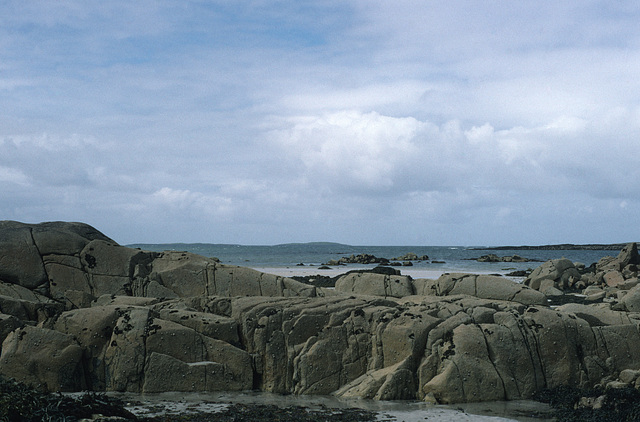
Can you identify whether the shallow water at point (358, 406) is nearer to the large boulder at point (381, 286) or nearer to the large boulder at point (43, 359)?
the large boulder at point (43, 359)

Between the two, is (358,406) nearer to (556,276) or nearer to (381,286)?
(381,286)

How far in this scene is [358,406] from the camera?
12.2m

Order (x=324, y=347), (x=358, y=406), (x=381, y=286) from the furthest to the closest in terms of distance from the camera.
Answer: (x=381, y=286) < (x=324, y=347) < (x=358, y=406)

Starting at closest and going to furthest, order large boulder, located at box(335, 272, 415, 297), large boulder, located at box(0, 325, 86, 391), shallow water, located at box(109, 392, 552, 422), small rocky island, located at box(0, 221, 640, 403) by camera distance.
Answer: shallow water, located at box(109, 392, 552, 422), large boulder, located at box(0, 325, 86, 391), small rocky island, located at box(0, 221, 640, 403), large boulder, located at box(335, 272, 415, 297)

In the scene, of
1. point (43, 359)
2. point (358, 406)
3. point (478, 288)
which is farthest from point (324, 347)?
point (478, 288)

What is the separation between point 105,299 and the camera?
1664 cm

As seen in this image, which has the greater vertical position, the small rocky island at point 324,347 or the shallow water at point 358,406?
the small rocky island at point 324,347

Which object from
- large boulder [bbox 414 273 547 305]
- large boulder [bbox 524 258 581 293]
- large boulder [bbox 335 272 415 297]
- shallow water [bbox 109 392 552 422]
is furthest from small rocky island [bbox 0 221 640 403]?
large boulder [bbox 524 258 581 293]

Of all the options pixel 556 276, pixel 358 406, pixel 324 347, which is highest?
pixel 556 276

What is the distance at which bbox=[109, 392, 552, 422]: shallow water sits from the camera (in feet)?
37.2

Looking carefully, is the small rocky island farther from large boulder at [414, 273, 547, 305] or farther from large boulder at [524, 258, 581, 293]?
large boulder at [524, 258, 581, 293]

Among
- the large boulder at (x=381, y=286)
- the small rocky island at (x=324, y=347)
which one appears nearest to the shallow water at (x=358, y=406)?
the small rocky island at (x=324, y=347)

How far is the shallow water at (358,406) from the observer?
11344mm

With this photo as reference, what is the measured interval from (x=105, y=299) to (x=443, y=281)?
11.7m
